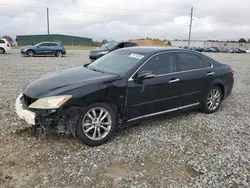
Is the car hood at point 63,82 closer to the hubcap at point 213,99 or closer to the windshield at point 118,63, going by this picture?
the windshield at point 118,63

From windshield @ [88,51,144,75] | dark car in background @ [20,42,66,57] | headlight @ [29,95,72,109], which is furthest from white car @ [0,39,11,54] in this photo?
headlight @ [29,95,72,109]

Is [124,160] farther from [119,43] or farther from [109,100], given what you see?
[119,43]

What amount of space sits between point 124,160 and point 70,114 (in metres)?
1.00

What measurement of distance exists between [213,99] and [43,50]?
61.2 ft

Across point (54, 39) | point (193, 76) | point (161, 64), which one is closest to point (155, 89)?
point (161, 64)

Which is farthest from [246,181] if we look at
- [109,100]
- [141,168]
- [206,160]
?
[109,100]

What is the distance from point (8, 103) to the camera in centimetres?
562

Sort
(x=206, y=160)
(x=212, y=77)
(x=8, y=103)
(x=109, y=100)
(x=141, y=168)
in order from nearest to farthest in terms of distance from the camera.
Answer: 1. (x=141, y=168)
2. (x=206, y=160)
3. (x=109, y=100)
4. (x=212, y=77)
5. (x=8, y=103)

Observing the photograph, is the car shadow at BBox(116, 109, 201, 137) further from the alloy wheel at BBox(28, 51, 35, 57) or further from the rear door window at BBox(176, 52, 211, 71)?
the alloy wheel at BBox(28, 51, 35, 57)

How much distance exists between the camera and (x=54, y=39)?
174 feet

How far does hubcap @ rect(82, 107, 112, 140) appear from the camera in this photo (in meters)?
3.53

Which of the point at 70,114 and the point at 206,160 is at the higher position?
the point at 70,114

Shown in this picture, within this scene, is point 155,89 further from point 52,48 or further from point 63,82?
point 52,48

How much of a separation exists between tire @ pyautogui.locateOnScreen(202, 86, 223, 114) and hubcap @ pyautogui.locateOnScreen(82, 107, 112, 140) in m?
2.51
